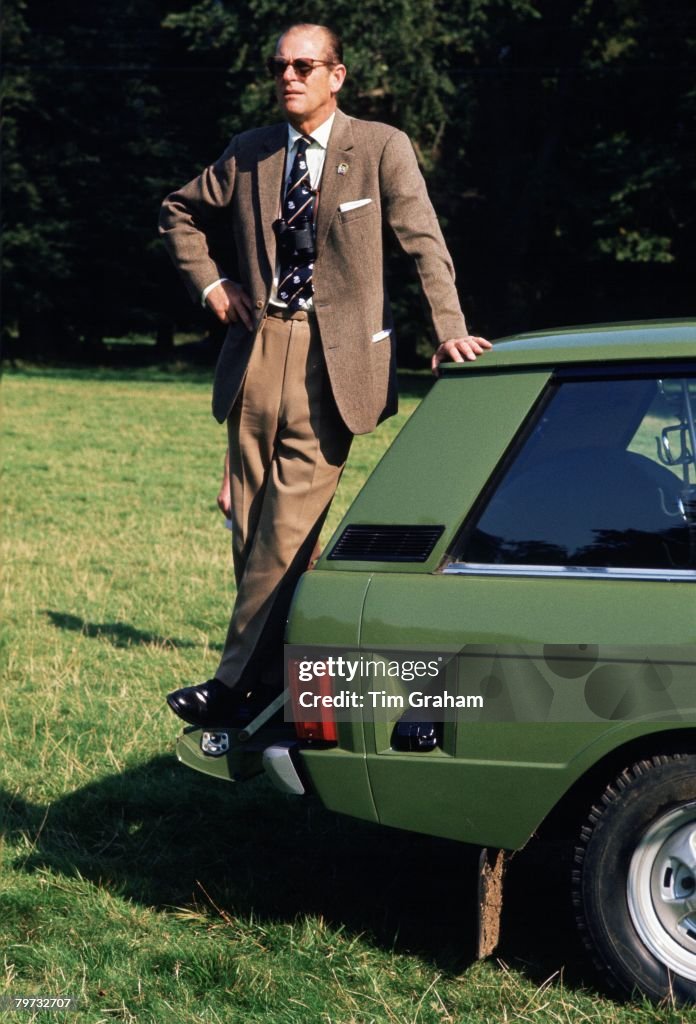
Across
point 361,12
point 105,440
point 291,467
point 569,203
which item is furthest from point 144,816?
point 569,203

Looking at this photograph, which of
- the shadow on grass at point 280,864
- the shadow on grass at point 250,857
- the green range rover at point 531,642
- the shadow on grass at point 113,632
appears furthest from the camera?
the shadow on grass at point 113,632

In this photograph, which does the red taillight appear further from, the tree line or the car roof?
the tree line

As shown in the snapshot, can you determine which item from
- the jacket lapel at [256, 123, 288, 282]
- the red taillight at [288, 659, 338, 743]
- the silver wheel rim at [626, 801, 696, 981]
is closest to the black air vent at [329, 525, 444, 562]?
the red taillight at [288, 659, 338, 743]

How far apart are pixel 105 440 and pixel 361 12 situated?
1475 cm

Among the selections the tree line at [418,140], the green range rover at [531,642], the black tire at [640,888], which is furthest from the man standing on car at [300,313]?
the tree line at [418,140]

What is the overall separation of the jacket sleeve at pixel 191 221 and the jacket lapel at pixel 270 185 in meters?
0.13

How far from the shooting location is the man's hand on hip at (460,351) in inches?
143

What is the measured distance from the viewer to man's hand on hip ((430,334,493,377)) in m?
3.64

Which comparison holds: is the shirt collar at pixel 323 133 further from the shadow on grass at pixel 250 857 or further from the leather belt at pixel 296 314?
the shadow on grass at pixel 250 857

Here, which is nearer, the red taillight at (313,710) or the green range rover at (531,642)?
the green range rover at (531,642)

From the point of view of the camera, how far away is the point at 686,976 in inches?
127

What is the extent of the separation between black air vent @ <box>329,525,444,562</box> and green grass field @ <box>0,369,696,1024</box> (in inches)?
41.1

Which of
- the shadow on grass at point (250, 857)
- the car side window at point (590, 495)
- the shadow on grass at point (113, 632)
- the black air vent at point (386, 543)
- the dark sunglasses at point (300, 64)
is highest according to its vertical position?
the dark sunglasses at point (300, 64)

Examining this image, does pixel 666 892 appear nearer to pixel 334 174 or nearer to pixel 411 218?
pixel 411 218
